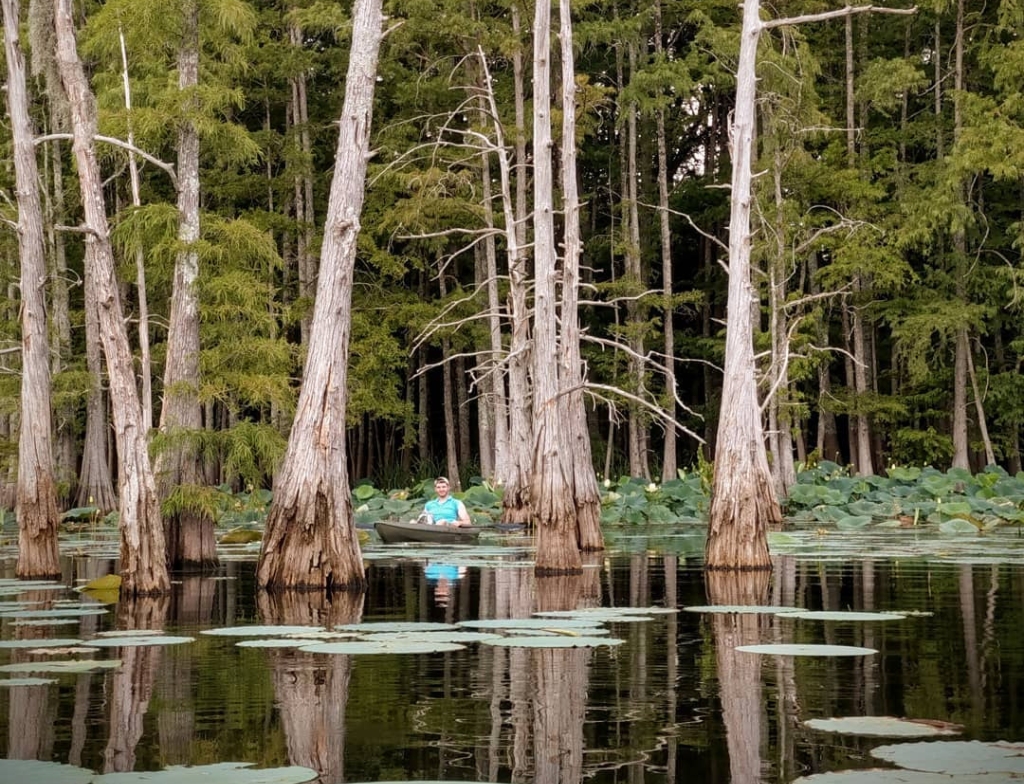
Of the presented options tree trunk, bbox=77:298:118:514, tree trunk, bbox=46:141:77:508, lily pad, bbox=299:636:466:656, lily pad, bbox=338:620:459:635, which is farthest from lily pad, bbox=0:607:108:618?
tree trunk, bbox=77:298:118:514

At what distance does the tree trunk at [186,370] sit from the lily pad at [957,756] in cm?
→ 1060

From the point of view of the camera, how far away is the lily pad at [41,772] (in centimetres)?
433

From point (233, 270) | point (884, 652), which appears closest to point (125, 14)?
point (233, 270)

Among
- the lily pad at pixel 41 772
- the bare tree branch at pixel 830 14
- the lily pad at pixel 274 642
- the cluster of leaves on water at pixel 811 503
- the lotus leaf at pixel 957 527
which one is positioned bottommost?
the lily pad at pixel 41 772

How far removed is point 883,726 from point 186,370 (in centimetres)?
1081

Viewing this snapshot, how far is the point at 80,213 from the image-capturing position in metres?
33.5

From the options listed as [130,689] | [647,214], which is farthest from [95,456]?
[130,689]

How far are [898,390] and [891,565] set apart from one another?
2275 centimetres

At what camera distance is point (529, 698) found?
614cm

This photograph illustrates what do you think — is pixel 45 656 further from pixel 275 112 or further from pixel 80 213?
pixel 275 112

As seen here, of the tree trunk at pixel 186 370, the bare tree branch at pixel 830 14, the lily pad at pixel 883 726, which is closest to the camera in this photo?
the lily pad at pixel 883 726

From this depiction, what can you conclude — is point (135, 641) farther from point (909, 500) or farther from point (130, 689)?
point (909, 500)

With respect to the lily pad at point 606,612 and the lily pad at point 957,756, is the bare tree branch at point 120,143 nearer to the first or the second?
the lily pad at point 606,612

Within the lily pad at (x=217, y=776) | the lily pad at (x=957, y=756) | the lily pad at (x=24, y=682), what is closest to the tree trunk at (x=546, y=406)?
the lily pad at (x=24, y=682)
